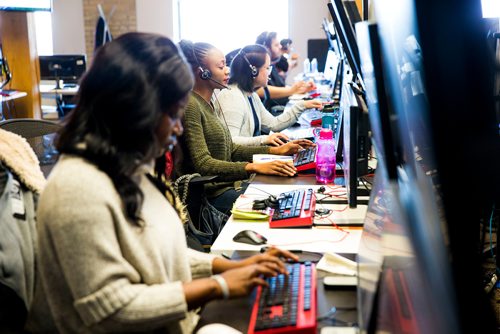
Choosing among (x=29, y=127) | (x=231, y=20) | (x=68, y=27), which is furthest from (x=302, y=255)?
(x=68, y=27)

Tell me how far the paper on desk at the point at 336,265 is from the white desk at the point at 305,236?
0.13m

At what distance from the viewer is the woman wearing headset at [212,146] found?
2773mm

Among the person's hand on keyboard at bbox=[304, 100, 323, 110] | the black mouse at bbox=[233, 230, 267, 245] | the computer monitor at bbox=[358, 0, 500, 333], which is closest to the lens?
the computer monitor at bbox=[358, 0, 500, 333]

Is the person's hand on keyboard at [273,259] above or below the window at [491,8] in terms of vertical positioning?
below

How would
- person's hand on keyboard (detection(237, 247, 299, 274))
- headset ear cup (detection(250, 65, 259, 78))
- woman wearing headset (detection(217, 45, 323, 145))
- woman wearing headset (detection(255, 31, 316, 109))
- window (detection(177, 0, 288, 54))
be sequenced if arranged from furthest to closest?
window (detection(177, 0, 288, 54)) → woman wearing headset (detection(255, 31, 316, 109)) → headset ear cup (detection(250, 65, 259, 78)) → woman wearing headset (detection(217, 45, 323, 145)) → person's hand on keyboard (detection(237, 247, 299, 274))

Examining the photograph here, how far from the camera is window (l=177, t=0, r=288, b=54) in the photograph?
9.89 meters

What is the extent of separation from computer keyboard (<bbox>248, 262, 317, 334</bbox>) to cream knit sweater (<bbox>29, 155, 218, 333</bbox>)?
17 cm

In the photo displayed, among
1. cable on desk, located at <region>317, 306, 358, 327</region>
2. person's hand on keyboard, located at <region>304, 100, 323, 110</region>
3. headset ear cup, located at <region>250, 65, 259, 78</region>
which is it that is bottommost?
cable on desk, located at <region>317, 306, 358, 327</region>

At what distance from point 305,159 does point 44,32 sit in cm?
823

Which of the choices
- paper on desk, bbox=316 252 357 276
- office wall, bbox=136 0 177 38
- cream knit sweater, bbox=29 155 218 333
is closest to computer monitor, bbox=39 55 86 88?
office wall, bbox=136 0 177 38

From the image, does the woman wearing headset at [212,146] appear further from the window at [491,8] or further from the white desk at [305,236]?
the window at [491,8]

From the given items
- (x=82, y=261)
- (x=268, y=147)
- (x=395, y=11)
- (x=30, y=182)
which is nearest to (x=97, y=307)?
(x=82, y=261)

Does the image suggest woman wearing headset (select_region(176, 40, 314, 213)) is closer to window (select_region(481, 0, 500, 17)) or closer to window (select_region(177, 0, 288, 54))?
window (select_region(481, 0, 500, 17))

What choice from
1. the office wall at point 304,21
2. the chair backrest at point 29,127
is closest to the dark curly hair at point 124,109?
the chair backrest at point 29,127
